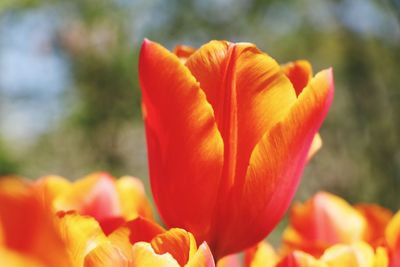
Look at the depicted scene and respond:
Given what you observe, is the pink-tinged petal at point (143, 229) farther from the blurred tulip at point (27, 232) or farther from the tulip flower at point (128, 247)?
the blurred tulip at point (27, 232)

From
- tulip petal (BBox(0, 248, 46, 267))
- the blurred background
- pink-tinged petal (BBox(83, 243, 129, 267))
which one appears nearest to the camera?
tulip petal (BBox(0, 248, 46, 267))

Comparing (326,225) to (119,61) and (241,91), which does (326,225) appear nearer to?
(241,91)

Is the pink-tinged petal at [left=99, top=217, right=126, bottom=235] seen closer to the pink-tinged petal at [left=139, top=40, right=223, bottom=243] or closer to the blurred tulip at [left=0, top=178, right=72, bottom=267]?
the pink-tinged petal at [left=139, top=40, right=223, bottom=243]

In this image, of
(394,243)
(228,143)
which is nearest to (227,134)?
(228,143)

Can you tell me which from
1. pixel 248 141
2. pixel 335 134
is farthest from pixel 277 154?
pixel 335 134

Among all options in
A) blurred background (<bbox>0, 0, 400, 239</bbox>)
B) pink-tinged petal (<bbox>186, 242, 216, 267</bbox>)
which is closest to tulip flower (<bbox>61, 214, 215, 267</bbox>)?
pink-tinged petal (<bbox>186, 242, 216, 267</bbox>)

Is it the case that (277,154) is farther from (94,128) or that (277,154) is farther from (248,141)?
(94,128)

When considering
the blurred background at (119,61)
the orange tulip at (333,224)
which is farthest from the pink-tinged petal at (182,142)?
the blurred background at (119,61)

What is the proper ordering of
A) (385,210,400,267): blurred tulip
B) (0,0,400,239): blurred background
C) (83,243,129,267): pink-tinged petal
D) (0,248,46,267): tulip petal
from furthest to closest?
(0,0,400,239): blurred background, (385,210,400,267): blurred tulip, (83,243,129,267): pink-tinged petal, (0,248,46,267): tulip petal
